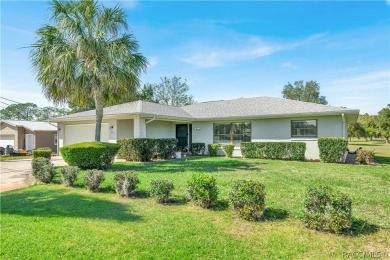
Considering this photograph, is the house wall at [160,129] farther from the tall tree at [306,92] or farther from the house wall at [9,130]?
the tall tree at [306,92]

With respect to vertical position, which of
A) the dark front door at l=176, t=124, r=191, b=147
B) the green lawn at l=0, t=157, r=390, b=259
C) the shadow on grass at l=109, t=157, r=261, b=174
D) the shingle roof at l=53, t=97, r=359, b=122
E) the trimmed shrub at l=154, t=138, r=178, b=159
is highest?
the shingle roof at l=53, t=97, r=359, b=122

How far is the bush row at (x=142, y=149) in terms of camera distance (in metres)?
14.2

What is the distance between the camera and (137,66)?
469 inches

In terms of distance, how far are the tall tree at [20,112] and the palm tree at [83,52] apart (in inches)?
2449

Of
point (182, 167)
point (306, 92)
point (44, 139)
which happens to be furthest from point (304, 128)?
point (306, 92)

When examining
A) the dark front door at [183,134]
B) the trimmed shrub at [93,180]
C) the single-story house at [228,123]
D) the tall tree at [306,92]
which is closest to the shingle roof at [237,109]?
the single-story house at [228,123]

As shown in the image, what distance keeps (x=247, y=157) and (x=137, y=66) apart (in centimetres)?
927

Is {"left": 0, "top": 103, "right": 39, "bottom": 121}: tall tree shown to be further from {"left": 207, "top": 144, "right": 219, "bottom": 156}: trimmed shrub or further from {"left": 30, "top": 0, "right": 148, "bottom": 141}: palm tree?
{"left": 207, "top": 144, "right": 219, "bottom": 156}: trimmed shrub

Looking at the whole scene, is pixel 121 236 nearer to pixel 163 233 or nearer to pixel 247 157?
pixel 163 233

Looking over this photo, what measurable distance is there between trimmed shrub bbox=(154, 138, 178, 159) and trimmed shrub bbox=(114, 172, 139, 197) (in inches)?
327

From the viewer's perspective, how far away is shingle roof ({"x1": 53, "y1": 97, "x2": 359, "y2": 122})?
1498 cm

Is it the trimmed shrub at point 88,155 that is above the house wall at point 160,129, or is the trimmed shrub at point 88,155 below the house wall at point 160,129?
below

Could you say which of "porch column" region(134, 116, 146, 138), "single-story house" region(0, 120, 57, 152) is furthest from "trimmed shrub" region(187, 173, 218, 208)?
"single-story house" region(0, 120, 57, 152)

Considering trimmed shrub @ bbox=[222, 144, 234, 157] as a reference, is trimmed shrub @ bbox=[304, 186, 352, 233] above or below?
below
